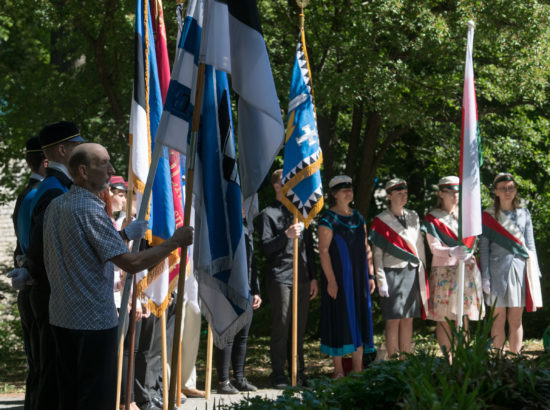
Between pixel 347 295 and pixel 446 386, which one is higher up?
pixel 347 295

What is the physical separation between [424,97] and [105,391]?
7.98 metres

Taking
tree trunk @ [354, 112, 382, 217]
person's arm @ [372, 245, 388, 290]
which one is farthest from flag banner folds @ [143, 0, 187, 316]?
tree trunk @ [354, 112, 382, 217]

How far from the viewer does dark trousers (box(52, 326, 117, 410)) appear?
13.5 feet

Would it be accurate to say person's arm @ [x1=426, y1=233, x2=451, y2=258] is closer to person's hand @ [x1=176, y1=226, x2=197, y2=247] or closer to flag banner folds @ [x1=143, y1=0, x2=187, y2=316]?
flag banner folds @ [x1=143, y1=0, x2=187, y2=316]

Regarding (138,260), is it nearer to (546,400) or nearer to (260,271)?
(546,400)

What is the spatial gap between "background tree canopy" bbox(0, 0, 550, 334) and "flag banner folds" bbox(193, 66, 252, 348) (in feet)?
18.2

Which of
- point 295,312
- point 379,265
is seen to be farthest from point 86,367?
point 379,265

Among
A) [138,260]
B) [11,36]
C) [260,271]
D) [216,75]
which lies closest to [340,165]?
[260,271]

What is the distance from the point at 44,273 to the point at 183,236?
40.0 inches

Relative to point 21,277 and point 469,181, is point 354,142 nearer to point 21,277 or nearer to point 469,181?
point 469,181

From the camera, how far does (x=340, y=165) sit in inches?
555

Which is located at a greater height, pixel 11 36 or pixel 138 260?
pixel 11 36

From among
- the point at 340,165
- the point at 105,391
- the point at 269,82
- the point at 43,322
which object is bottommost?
A: the point at 105,391

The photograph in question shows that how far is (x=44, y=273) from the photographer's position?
462 cm
